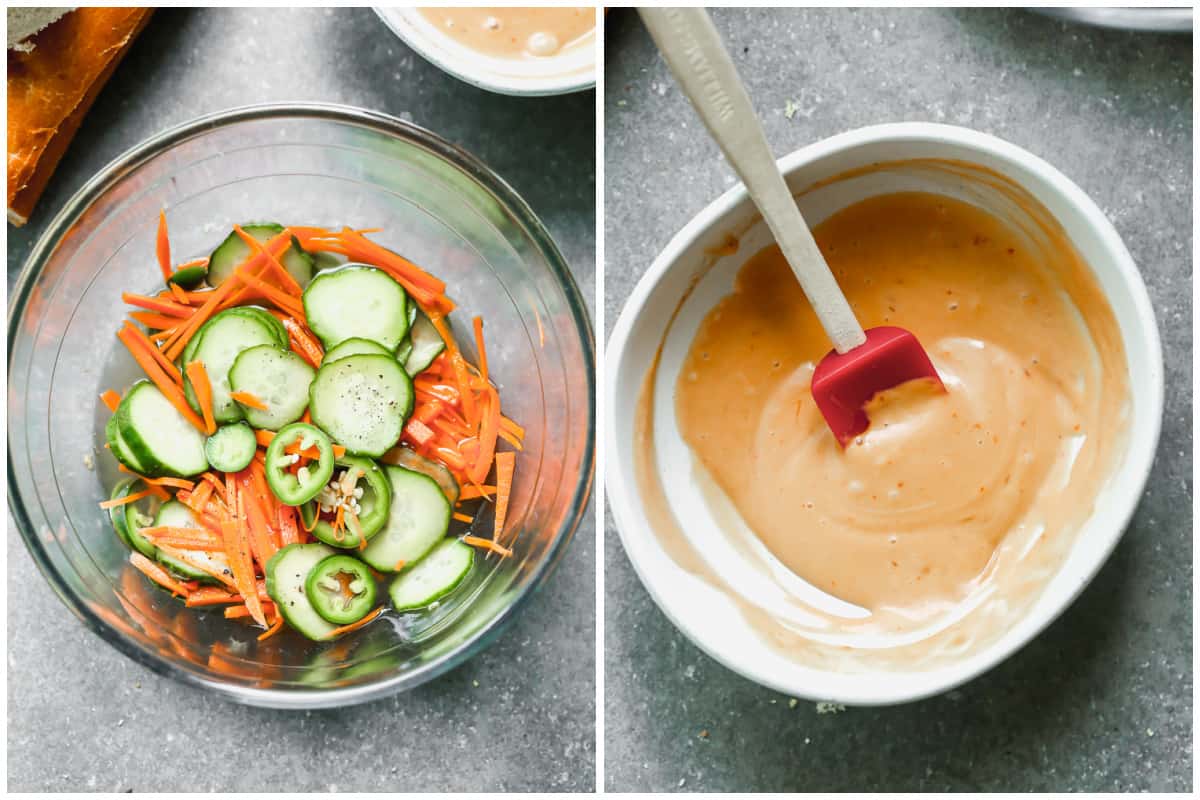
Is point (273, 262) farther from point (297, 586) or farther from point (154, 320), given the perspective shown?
point (297, 586)

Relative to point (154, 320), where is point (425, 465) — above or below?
below

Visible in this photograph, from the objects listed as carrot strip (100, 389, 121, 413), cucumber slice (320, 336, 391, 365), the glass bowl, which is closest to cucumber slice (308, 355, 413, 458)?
cucumber slice (320, 336, 391, 365)

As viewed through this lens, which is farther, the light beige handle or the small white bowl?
the small white bowl

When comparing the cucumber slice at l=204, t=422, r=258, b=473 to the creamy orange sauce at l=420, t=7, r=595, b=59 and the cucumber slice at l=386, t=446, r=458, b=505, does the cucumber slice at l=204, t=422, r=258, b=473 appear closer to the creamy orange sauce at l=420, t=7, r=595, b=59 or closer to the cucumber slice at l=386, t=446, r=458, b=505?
the cucumber slice at l=386, t=446, r=458, b=505

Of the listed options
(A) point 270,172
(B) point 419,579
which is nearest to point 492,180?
(A) point 270,172

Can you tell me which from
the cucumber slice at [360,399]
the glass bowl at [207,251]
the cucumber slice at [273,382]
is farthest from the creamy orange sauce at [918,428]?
the cucumber slice at [273,382]

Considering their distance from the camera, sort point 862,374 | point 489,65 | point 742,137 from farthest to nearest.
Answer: point 489,65 → point 862,374 → point 742,137

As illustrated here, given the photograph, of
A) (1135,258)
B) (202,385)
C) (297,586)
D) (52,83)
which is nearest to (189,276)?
(202,385)
